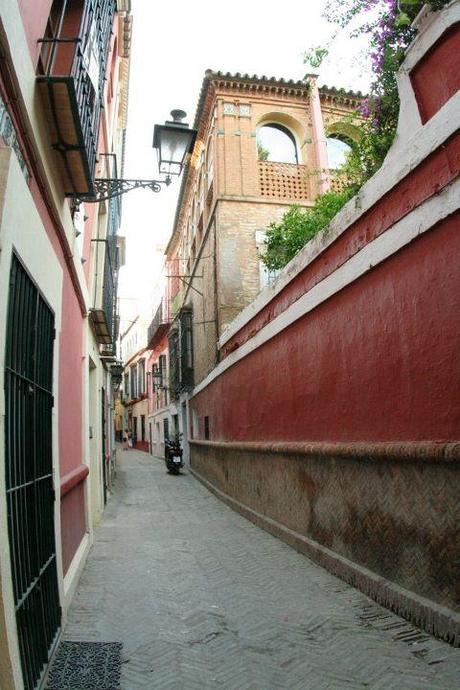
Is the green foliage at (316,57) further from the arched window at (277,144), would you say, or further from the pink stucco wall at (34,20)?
the arched window at (277,144)

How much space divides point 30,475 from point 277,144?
557 inches

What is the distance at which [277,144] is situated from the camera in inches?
595

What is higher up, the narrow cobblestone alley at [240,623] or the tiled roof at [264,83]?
the tiled roof at [264,83]

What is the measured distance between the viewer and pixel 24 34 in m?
2.89

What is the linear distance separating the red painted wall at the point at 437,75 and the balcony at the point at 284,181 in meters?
10.2

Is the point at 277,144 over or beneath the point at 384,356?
over

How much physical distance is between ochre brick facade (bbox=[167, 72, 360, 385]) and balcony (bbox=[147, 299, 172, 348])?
8424 mm

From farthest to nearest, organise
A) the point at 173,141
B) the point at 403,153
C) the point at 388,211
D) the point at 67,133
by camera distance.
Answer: the point at 173,141 → the point at 388,211 → the point at 403,153 → the point at 67,133

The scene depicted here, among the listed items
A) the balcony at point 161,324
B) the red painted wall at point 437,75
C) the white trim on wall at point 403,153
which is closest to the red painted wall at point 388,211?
the white trim on wall at point 403,153

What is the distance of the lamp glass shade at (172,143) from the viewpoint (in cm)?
569

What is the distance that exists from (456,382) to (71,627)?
11.2 feet

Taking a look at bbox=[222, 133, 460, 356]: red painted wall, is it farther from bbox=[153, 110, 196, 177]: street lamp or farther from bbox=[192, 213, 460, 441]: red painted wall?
bbox=[153, 110, 196, 177]: street lamp

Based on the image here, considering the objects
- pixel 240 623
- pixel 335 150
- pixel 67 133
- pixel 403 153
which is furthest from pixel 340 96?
pixel 240 623

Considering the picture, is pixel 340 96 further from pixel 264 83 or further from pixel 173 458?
pixel 173 458
